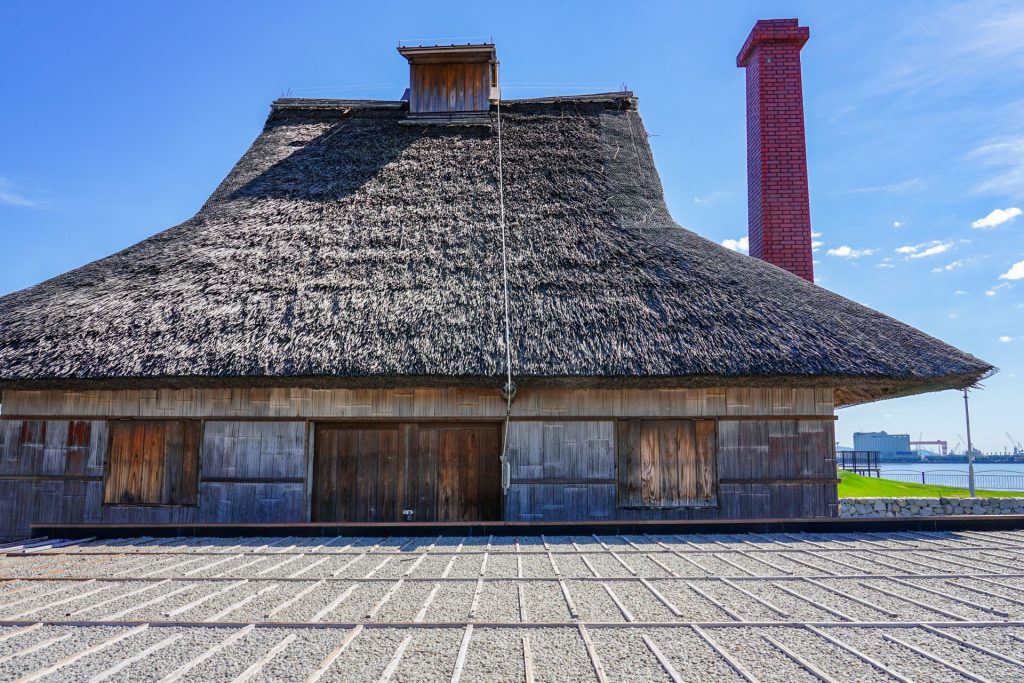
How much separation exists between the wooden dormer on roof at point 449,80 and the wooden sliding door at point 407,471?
585 cm

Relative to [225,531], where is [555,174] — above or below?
above

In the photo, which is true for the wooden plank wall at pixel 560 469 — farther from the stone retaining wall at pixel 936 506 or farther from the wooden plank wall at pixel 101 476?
the stone retaining wall at pixel 936 506

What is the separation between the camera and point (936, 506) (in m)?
11.6

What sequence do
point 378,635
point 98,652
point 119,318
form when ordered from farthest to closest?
point 119,318 < point 378,635 < point 98,652

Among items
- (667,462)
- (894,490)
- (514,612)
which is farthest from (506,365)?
(894,490)

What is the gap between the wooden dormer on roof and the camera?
10.8m

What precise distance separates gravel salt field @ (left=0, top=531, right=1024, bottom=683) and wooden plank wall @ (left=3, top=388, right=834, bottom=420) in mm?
2542

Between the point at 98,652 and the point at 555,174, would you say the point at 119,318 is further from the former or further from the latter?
the point at 555,174

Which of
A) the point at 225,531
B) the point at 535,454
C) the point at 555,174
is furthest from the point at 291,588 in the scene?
the point at 555,174

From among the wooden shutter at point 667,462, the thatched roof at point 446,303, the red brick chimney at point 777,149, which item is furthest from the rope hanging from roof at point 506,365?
the red brick chimney at point 777,149

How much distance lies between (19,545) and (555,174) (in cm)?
744

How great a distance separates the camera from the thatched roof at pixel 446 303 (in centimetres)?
653

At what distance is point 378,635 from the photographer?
2859 mm

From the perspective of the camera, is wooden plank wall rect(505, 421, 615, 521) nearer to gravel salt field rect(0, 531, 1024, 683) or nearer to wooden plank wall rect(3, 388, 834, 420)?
wooden plank wall rect(3, 388, 834, 420)
